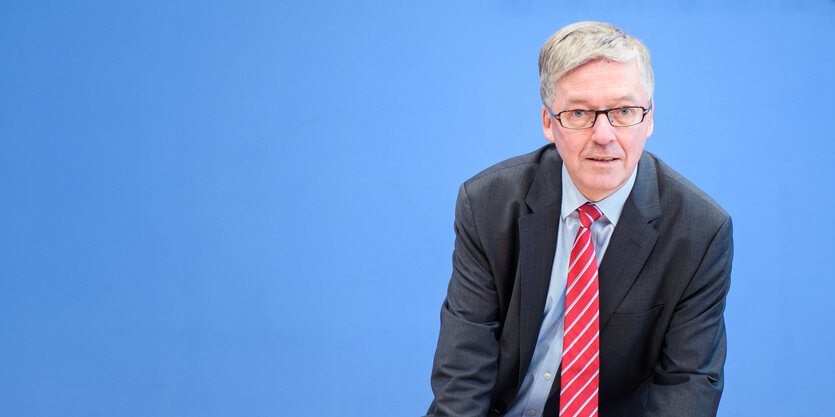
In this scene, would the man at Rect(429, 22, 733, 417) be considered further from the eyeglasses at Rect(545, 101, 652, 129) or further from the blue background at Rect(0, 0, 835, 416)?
the blue background at Rect(0, 0, 835, 416)

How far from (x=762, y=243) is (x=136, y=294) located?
2113 mm

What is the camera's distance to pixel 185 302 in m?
2.83

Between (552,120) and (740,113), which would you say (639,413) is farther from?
(740,113)

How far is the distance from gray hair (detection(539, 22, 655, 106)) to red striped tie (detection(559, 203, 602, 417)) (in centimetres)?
28

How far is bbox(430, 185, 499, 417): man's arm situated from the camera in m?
1.67

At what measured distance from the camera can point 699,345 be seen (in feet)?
5.30

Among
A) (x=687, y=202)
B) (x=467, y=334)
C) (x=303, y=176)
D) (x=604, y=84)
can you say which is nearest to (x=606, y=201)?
(x=687, y=202)

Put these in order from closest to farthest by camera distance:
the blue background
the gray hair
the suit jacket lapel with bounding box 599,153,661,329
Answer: the gray hair < the suit jacket lapel with bounding box 599,153,661,329 < the blue background

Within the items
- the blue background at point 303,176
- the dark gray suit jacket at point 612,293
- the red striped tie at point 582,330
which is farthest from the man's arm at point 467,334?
the blue background at point 303,176

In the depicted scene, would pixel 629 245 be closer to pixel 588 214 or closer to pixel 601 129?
pixel 588 214

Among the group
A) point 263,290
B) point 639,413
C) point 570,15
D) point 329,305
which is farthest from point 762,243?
point 263,290

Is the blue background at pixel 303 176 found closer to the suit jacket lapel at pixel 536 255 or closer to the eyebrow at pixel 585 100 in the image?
the suit jacket lapel at pixel 536 255

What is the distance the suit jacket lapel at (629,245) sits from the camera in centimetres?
164

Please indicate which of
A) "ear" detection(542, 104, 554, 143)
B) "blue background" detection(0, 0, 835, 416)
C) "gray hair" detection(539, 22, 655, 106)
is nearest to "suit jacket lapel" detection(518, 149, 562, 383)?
"ear" detection(542, 104, 554, 143)
